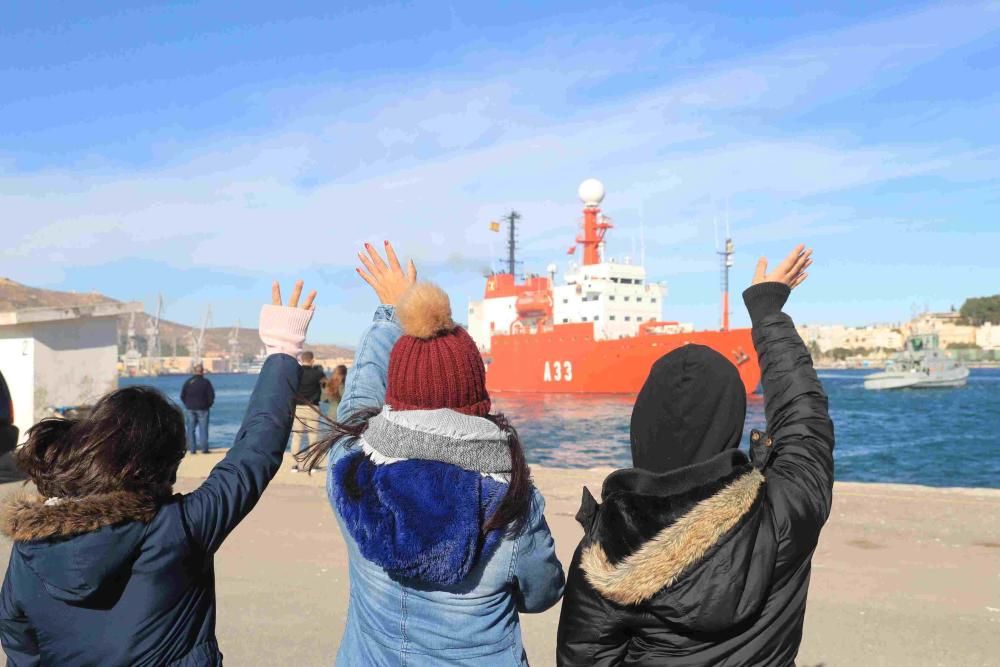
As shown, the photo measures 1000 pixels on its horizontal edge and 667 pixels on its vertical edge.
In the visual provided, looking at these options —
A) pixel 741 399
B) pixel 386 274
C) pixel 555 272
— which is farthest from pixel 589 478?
pixel 555 272

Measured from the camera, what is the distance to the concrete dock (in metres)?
3.43

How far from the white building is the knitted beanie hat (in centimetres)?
Result: 876

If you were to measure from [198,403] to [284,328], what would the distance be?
9053 mm

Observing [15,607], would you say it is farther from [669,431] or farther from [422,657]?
[669,431]

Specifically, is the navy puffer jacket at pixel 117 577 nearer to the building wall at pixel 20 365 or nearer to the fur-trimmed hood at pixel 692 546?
the fur-trimmed hood at pixel 692 546

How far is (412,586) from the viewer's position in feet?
5.16

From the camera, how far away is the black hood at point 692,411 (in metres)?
1.38

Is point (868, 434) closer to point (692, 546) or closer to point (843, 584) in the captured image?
point (843, 584)

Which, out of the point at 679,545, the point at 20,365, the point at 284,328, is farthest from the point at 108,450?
the point at 20,365

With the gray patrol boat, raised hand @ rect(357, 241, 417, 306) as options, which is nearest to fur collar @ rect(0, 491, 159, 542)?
raised hand @ rect(357, 241, 417, 306)

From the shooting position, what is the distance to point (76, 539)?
4.62ft

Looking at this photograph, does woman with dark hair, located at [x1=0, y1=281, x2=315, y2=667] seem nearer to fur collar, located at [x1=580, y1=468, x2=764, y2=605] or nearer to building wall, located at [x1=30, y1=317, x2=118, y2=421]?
fur collar, located at [x1=580, y1=468, x2=764, y2=605]

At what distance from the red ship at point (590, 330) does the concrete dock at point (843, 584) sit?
24.5 m

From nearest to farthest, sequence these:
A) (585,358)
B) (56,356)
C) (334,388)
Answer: (334,388) < (56,356) < (585,358)
